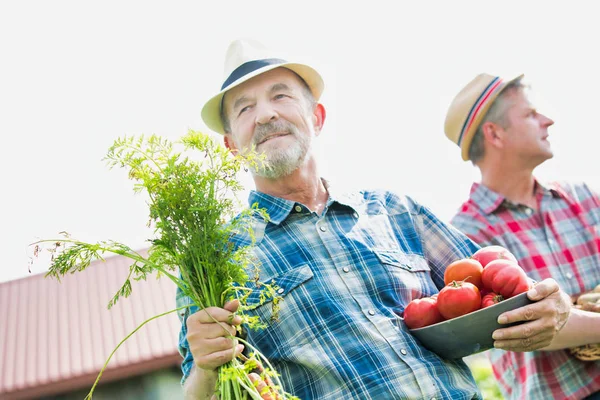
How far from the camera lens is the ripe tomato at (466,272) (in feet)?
8.77

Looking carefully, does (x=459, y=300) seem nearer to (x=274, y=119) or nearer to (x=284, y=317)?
(x=284, y=317)

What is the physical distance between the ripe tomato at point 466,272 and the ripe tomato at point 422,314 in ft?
0.40

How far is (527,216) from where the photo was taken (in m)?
4.06

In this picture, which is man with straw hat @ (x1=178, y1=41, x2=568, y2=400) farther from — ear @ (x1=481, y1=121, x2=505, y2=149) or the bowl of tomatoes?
ear @ (x1=481, y1=121, x2=505, y2=149)

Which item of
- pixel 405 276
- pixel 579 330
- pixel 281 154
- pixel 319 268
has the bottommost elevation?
pixel 579 330

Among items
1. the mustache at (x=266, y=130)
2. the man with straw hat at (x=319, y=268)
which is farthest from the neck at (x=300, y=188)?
the mustache at (x=266, y=130)

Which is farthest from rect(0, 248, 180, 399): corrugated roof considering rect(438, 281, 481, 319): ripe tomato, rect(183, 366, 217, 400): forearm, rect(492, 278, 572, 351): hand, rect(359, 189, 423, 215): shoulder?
rect(492, 278, 572, 351): hand

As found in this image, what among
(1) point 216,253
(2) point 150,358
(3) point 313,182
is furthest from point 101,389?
(1) point 216,253

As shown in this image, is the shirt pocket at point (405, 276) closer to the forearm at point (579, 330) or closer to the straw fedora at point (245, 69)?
the forearm at point (579, 330)

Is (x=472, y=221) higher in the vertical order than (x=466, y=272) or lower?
higher

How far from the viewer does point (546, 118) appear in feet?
14.0

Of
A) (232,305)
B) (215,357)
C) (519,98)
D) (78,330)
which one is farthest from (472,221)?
(78,330)

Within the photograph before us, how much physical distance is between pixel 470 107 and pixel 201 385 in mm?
2916

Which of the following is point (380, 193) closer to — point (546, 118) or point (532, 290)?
point (532, 290)
